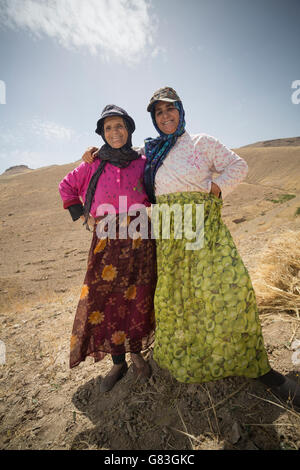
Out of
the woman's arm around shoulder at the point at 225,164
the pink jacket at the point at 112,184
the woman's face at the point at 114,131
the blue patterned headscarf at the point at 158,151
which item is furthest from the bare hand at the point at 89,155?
the woman's arm around shoulder at the point at 225,164

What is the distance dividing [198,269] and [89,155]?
128 cm

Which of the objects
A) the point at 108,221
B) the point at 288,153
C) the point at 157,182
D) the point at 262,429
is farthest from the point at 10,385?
the point at 288,153

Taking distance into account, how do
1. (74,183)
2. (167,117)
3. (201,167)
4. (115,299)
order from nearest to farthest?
1. (201,167)
2. (167,117)
3. (115,299)
4. (74,183)

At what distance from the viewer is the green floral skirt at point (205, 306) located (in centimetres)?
153

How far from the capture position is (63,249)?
29.5 ft

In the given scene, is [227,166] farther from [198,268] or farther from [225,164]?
[198,268]

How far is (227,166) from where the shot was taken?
5.75 feet

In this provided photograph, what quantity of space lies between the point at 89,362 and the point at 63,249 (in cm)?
718

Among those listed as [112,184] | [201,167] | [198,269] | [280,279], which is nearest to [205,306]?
[198,269]

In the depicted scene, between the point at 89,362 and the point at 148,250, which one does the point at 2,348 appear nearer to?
the point at 89,362

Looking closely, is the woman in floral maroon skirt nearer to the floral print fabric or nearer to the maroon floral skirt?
the maroon floral skirt

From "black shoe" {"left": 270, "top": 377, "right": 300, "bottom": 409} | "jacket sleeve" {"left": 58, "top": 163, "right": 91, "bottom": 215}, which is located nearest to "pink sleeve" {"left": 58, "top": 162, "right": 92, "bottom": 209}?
"jacket sleeve" {"left": 58, "top": 163, "right": 91, "bottom": 215}

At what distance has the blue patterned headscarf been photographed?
6.05 ft

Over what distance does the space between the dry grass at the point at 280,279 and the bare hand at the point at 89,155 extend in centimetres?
206
